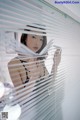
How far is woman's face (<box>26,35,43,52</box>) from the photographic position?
3.67 feet

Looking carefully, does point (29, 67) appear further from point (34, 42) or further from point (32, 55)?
point (34, 42)

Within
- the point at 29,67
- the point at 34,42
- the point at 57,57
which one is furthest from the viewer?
the point at 57,57

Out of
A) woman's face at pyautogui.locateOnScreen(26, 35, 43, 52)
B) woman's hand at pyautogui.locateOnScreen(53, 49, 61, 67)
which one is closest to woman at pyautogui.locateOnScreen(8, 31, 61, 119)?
woman's face at pyautogui.locateOnScreen(26, 35, 43, 52)

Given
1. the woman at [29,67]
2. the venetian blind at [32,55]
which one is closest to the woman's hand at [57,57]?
the venetian blind at [32,55]

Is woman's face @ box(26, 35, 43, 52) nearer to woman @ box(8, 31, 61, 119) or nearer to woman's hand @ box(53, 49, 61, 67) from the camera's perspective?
woman @ box(8, 31, 61, 119)

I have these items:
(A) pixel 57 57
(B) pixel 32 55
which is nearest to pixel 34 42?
(B) pixel 32 55

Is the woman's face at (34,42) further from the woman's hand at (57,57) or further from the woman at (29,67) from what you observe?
the woman's hand at (57,57)

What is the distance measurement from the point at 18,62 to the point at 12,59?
69 millimetres

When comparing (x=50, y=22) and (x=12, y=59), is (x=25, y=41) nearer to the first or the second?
(x=12, y=59)

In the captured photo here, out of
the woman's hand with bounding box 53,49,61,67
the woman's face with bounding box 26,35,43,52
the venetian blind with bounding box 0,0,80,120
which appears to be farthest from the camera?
the woman's hand with bounding box 53,49,61,67

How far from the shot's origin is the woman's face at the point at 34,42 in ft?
3.67

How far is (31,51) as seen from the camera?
1108 mm

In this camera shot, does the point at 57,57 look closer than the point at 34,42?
No

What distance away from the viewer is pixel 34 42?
1179 millimetres
